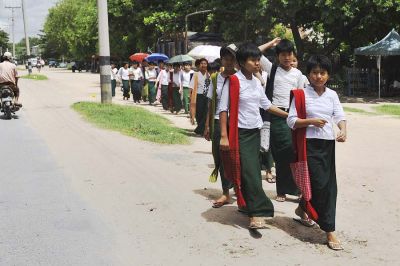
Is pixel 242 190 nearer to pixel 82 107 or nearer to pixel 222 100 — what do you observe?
pixel 222 100

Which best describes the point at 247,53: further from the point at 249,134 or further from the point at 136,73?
the point at 136,73

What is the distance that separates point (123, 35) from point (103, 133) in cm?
2739

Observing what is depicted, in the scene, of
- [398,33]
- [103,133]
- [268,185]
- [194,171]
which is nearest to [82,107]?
[103,133]

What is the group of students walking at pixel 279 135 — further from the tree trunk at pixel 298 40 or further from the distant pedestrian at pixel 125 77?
the tree trunk at pixel 298 40

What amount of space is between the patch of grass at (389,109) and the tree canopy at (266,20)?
4.12 meters

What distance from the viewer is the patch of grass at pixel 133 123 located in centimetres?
1071

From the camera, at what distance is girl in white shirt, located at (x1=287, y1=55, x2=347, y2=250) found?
14.6 ft

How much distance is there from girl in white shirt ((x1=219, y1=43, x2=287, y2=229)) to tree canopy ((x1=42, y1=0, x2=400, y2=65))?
16.6 metres

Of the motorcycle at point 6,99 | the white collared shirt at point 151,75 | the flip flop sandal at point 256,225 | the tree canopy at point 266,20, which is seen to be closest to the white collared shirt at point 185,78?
the white collared shirt at point 151,75

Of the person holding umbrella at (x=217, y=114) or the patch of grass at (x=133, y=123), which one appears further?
the patch of grass at (x=133, y=123)

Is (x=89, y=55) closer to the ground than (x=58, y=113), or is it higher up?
higher up

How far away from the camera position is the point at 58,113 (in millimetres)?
15453

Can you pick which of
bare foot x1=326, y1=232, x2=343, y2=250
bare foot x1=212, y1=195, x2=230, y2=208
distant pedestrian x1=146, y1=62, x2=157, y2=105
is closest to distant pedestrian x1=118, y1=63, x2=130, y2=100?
distant pedestrian x1=146, y1=62, x2=157, y2=105

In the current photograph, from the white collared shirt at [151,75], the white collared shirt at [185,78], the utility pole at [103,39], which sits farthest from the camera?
the white collared shirt at [151,75]
